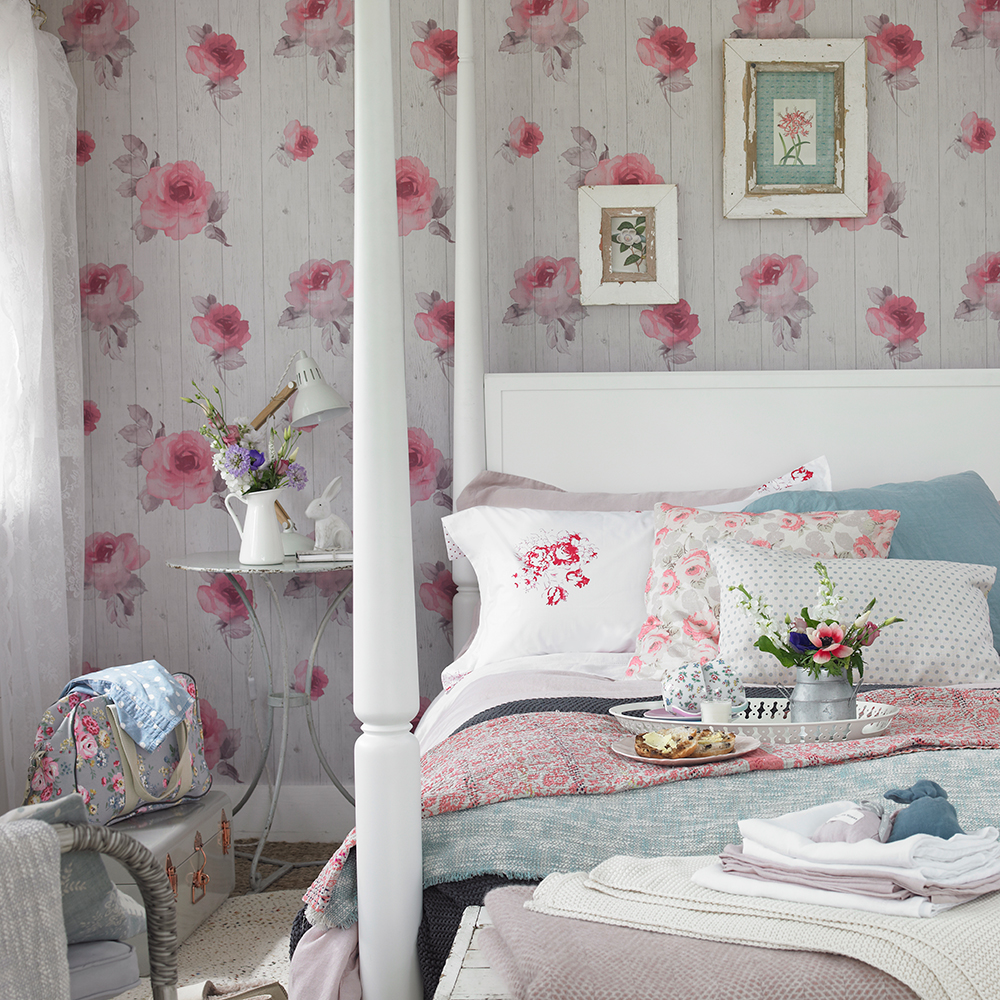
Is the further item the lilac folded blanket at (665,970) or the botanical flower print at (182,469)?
the botanical flower print at (182,469)

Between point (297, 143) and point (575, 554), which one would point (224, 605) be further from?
point (297, 143)

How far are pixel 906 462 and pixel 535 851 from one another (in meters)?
1.94

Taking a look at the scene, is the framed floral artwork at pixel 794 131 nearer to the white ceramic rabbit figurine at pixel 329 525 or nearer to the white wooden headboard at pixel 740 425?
the white wooden headboard at pixel 740 425

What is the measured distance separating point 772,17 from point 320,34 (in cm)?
126

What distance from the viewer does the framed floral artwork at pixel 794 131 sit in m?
2.73

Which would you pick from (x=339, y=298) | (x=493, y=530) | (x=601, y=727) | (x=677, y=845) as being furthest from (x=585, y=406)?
(x=677, y=845)

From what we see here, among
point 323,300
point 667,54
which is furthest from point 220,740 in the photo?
point 667,54

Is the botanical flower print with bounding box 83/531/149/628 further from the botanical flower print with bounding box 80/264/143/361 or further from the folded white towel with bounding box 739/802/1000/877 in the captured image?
the folded white towel with bounding box 739/802/1000/877

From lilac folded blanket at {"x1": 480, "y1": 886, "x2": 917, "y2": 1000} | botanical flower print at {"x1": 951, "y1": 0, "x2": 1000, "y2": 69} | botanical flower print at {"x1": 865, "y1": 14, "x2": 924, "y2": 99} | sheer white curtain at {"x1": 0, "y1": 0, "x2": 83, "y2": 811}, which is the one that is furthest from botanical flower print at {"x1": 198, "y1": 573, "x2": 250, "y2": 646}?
botanical flower print at {"x1": 951, "y1": 0, "x2": 1000, "y2": 69}

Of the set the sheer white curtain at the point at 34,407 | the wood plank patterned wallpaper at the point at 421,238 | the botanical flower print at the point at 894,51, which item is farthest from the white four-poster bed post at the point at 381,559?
the botanical flower print at the point at 894,51

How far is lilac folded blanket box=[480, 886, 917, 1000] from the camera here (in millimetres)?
781

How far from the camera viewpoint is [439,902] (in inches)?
43.6

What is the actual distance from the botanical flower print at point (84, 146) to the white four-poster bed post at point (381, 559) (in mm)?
1947

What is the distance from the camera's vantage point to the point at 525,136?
279 centimetres
